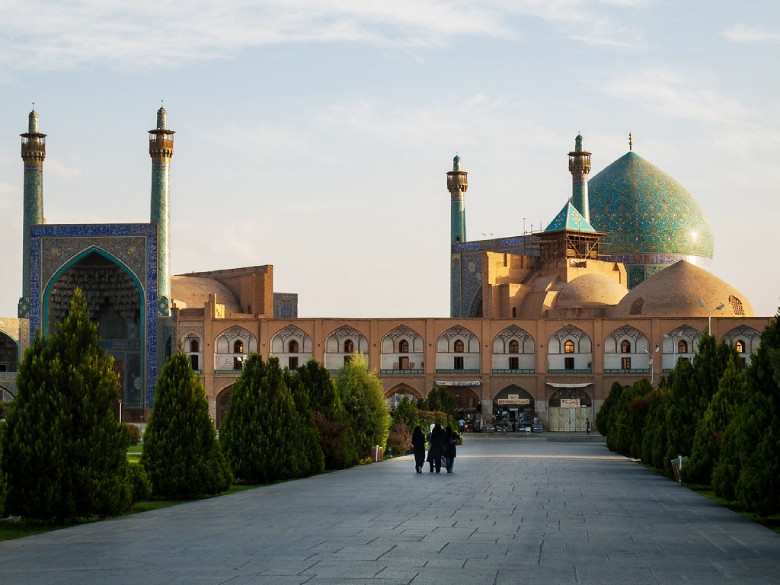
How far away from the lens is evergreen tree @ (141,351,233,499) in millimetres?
14031

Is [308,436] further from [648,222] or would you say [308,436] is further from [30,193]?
[648,222]

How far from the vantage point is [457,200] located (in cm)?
5650

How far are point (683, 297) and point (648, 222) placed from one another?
343 inches

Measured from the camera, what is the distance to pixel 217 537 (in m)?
9.56

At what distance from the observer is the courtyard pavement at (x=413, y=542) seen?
7473 mm

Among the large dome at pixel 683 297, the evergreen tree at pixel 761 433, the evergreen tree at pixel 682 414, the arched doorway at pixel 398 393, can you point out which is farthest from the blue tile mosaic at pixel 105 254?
the evergreen tree at pixel 761 433

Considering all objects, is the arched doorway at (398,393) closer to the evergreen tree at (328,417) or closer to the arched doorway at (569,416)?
the arched doorway at (569,416)

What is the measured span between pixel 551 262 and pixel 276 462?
37999mm

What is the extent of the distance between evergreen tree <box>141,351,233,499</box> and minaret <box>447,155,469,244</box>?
42.0 metres

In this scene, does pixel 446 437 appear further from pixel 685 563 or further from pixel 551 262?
pixel 551 262

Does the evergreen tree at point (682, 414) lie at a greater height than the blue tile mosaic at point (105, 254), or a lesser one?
lesser

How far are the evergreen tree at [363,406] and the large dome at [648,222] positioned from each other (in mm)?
33907

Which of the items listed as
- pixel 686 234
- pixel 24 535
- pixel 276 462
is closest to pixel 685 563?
pixel 24 535

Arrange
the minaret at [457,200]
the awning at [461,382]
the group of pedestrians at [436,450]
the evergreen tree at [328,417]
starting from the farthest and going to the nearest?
1. the minaret at [457,200]
2. the awning at [461,382]
3. the evergreen tree at [328,417]
4. the group of pedestrians at [436,450]
